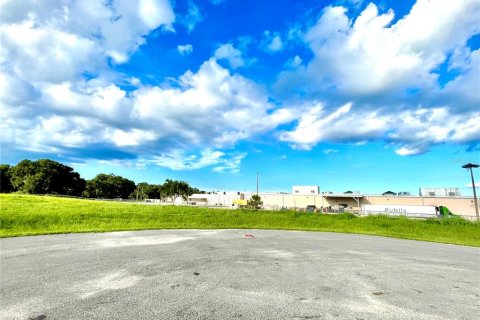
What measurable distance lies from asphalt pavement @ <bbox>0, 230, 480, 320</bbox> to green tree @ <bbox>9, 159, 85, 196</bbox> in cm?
9680

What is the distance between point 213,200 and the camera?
102125 millimetres

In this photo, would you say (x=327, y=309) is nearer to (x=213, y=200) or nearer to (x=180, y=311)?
(x=180, y=311)

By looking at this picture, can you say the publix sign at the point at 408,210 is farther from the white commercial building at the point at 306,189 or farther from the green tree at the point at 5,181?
the green tree at the point at 5,181

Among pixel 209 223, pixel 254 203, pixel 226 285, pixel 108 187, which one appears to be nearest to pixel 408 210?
pixel 254 203

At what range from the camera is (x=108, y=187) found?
122375 millimetres

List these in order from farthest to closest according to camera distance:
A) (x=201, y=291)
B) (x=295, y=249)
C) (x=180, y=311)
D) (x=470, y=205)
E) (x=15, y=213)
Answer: (x=470, y=205)
(x=15, y=213)
(x=295, y=249)
(x=201, y=291)
(x=180, y=311)

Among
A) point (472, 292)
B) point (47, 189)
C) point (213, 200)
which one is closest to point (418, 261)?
point (472, 292)

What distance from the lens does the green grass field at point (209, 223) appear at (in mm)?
17531

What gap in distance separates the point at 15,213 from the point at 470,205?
233 feet

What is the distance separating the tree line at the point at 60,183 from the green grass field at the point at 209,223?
79084mm

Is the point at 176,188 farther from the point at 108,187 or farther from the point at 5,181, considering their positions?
the point at 5,181

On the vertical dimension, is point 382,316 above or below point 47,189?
below

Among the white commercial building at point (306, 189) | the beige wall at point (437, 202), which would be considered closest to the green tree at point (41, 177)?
the white commercial building at point (306, 189)

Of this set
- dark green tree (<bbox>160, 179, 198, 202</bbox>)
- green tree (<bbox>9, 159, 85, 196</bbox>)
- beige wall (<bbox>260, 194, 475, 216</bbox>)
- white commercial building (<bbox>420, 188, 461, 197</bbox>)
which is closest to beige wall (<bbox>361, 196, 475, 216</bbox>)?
beige wall (<bbox>260, 194, 475, 216</bbox>)
